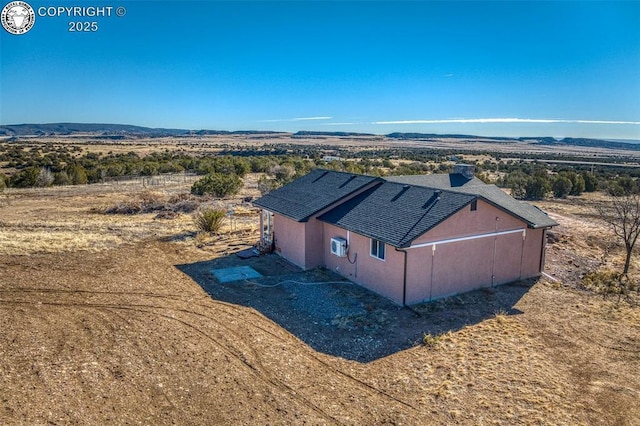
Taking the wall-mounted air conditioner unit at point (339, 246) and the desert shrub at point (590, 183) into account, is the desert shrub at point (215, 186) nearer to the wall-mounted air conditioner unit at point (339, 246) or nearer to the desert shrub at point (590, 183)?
the wall-mounted air conditioner unit at point (339, 246)

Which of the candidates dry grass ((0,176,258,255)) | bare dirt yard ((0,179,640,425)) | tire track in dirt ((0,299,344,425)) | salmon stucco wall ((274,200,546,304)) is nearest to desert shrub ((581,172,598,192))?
bare dirt yard ((0,179,640,425))

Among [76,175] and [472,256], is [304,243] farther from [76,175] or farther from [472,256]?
[76,175]

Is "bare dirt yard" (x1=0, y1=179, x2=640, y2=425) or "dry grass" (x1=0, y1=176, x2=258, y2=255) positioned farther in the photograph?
"dry grass" (x1=0, y1=176, x2=258, y2=255)

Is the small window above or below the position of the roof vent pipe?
below

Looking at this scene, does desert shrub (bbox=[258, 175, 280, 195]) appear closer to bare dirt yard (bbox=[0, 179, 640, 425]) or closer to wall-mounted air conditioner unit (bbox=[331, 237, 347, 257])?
bare dirt yard (bbox=[0, 179, 640, 425])

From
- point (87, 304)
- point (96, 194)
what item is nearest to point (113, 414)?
point (87, 304)

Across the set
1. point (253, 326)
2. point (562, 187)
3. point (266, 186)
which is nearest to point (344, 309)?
point (253, 326)

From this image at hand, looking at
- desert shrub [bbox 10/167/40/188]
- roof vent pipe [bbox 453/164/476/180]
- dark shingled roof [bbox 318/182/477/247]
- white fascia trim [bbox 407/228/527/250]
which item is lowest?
desert shrub [bbox 10/167/40/188]

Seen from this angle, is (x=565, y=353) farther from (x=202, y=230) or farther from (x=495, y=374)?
(x=202, y=230)
